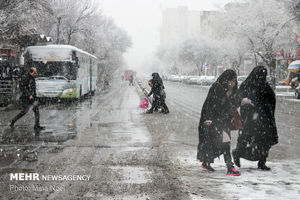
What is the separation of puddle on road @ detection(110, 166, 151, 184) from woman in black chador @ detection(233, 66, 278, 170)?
1.68 metres

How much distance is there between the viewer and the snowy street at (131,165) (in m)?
5.79

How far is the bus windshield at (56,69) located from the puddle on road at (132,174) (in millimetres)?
16938

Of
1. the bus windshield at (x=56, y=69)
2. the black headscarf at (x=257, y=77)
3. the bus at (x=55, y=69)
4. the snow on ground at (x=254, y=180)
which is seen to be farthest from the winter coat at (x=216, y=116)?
the bus windshield at (x=56, y=69)

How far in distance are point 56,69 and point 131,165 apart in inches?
672

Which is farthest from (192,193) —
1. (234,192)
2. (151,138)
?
(151,138)

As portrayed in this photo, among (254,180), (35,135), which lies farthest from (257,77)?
(35,135)

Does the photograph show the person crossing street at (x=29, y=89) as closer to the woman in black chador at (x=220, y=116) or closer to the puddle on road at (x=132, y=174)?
the puddle on road at (x=132, y=174)

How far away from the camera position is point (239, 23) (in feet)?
151

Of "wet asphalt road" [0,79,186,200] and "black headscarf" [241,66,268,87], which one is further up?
"black headscarf" [241,66,268,87]

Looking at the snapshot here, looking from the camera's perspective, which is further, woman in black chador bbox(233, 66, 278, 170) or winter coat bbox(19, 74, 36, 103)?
winter coat bbox(19, 74, 36, 103)

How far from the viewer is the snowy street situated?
5.79 metres

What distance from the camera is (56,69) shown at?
78.1 feet

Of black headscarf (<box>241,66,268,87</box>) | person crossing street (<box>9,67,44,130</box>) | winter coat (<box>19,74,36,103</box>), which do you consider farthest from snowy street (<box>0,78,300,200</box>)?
black headscarf (<box>241,66,268,87</box>)

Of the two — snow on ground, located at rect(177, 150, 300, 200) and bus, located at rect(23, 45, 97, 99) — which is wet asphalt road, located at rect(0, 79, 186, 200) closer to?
snow on ground, located at rect(177, 150, 300, 200)
